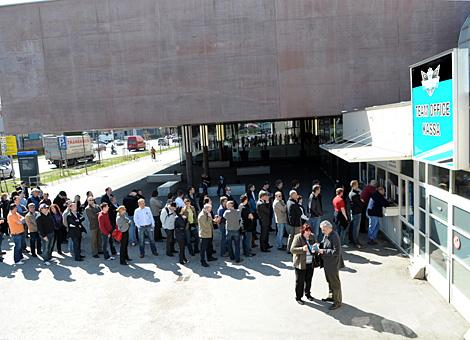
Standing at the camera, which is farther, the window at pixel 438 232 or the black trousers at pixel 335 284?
the window at pixel 438 232

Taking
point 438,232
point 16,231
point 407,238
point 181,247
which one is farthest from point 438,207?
point 16,231

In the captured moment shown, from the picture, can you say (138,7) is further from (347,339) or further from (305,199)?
(347,339)

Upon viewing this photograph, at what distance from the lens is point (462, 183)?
21.1 ft

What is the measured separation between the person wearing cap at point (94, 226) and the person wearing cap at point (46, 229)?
93cm

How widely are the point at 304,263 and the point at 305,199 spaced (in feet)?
29.9

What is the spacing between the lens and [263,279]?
857cm

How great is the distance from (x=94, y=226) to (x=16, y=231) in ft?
6.33

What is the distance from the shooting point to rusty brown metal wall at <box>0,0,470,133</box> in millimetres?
16094

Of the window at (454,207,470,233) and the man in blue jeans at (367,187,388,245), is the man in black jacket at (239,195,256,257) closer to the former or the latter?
the man in blue jeans at (367,187,388,245)

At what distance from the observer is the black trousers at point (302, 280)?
287 inches

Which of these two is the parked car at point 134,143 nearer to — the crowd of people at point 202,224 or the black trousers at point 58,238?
the crowd of people at point 202,224

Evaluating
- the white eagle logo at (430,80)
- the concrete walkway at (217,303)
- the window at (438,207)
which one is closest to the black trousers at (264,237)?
the concrete walkway at (217,303)

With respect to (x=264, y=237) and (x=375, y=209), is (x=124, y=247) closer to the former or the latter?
(x=264, y=237)

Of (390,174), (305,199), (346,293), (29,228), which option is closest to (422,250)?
(346,293)
